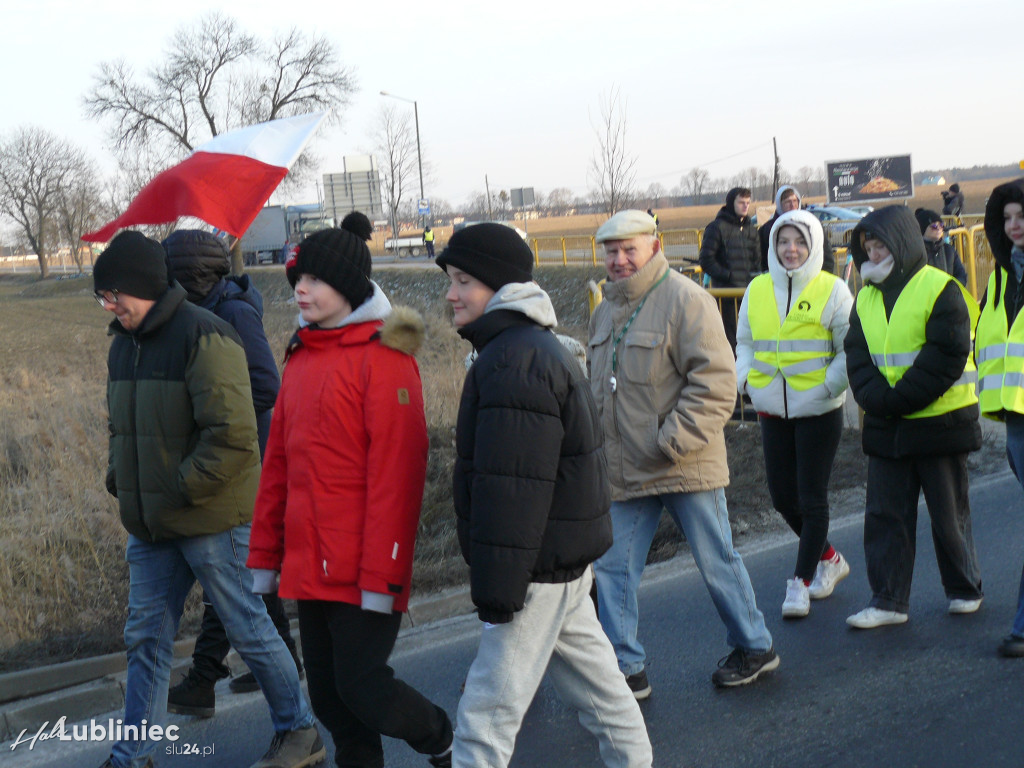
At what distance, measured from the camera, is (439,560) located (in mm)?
6801

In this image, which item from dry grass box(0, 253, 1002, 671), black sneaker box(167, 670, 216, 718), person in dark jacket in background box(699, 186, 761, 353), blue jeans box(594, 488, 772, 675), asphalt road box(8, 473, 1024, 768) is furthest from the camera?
person in dark jacket in background box(699, 186, 761, 353)

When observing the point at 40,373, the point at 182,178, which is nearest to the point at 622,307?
the point at 182,178

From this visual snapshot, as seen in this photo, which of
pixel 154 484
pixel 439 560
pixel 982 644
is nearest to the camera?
pixel 154 484

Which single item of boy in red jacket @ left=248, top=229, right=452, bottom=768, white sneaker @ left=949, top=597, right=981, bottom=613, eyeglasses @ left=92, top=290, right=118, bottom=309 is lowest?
white sneaker @ left=949, top=597, right=981, bottom=613

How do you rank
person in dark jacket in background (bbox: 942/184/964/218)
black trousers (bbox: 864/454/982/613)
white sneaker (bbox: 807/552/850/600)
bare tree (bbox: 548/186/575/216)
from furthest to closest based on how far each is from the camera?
1. bare tree (bbox: 548/186/575/216)
2. person in dark jacket in background (bbox: 942/184/964/218)
3. white sneaker (bbox: 807/552/850/600)
4. black trousers (bbox: 864/454/982/613)

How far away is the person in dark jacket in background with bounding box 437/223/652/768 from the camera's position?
2951 mm

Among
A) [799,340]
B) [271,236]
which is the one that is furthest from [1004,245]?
[271,236]

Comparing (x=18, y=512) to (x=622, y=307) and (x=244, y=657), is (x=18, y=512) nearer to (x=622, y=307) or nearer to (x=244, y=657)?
(x=244, y=657)

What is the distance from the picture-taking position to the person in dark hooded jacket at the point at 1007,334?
452 cm

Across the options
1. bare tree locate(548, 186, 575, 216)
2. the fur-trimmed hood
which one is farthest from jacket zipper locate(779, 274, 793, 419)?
bare tree locate(548, 186, 575, 216)

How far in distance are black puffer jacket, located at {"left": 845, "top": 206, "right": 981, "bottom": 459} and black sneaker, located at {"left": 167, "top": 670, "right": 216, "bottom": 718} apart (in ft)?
10.9

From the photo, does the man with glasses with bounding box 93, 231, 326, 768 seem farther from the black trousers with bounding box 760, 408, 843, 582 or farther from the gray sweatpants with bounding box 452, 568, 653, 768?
the black trousers with bounding box 760, 408, 843, 582

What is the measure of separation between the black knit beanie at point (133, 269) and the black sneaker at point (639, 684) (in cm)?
250

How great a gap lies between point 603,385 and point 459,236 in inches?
57.4
